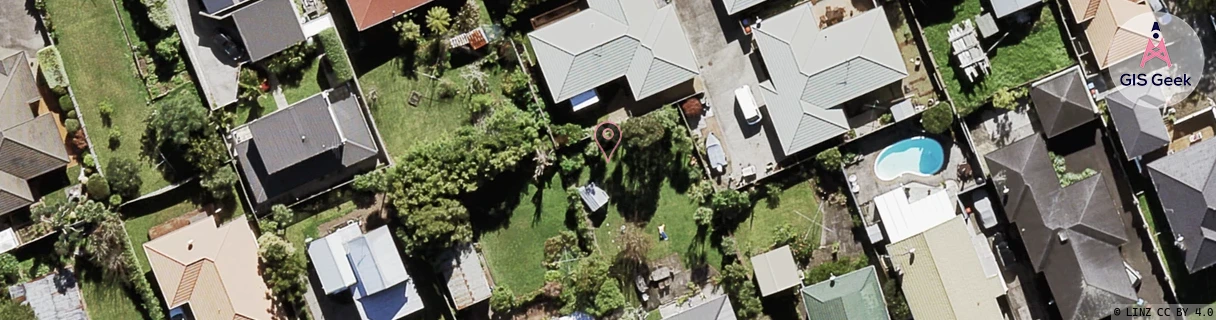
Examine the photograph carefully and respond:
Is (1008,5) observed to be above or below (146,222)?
below

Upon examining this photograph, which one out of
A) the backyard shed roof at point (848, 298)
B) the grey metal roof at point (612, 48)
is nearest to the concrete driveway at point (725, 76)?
the grey metal roof at point (612, 48)

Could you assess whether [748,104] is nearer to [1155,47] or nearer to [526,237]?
[526,237]

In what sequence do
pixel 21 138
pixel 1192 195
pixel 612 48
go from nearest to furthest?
1. pixel 612 48
2. pixel 1192 195
3. pixel 21 138

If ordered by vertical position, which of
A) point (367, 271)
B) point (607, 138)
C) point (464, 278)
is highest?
point (607, 138)

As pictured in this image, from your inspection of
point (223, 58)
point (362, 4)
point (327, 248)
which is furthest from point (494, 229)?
point (223, 58)

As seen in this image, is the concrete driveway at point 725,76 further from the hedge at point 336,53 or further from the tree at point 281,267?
the tree at point 281,267

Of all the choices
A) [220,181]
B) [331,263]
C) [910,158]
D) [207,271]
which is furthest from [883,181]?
[207,271]

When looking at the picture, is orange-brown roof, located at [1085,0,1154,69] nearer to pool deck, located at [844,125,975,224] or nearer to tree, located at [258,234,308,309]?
pool deck, located at [844,125,975,224]

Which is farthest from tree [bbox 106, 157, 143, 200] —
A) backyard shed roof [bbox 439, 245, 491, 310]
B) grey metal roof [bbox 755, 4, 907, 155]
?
grey metal roof [bbox 755, 4, 907, 155]
